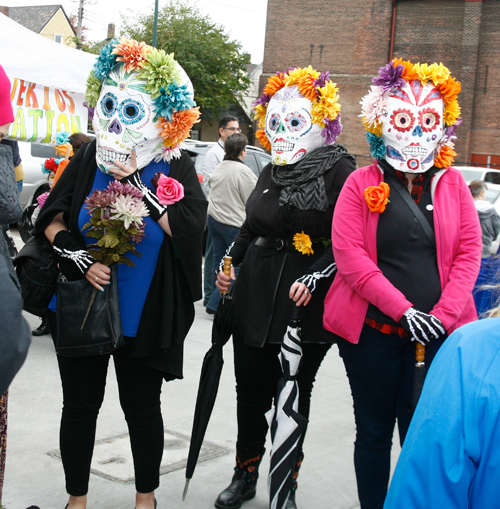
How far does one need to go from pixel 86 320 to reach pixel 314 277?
3.21ft

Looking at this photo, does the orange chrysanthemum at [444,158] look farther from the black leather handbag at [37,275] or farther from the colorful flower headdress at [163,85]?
the black leather handbag at [37,275]

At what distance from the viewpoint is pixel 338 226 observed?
2.72 m

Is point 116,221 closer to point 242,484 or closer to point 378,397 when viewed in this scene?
point 378,397

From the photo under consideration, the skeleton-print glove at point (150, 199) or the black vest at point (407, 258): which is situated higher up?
the skeleton-print glove at point (150, 199)

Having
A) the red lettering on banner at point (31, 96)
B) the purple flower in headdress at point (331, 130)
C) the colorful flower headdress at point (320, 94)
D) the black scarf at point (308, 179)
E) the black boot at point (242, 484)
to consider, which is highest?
the red lettering on banner at point (31, 96)

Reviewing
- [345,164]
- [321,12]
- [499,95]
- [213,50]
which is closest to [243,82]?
[213,50]

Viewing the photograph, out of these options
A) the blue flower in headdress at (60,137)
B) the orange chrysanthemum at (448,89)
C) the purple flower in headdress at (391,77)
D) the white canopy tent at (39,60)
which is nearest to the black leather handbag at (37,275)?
the purple flower in headdress at (391,77)

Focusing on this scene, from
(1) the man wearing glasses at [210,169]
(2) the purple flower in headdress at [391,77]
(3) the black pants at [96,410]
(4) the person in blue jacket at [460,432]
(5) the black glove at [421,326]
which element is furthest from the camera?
(1) the man wearing glasses at [210,169]

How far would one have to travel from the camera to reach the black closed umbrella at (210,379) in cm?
296

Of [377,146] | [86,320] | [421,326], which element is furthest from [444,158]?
[86,320]

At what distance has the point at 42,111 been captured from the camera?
17.2 ft

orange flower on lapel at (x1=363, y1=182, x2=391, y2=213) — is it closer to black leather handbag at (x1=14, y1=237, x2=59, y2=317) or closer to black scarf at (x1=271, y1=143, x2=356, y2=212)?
black scarf at (x1=271, y1=143, x2=356, y2=212)

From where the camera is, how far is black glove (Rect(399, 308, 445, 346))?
247 cm

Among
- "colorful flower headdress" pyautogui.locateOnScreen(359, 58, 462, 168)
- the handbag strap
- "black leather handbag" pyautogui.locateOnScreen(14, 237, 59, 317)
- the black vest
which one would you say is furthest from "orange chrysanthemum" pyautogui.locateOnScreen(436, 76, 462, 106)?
"black leather handbag" pyautogui.locateOnScreen(14, 237, 59, 317)
